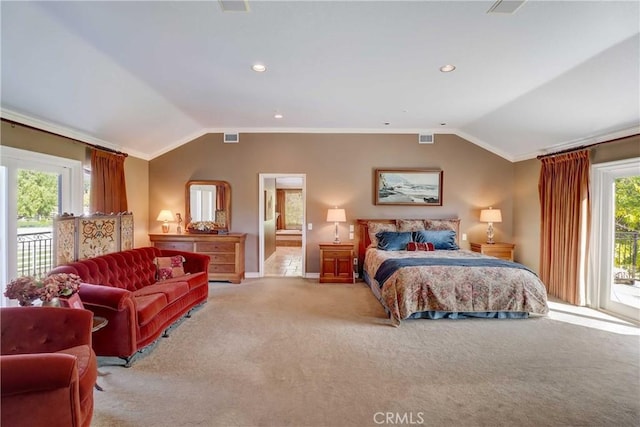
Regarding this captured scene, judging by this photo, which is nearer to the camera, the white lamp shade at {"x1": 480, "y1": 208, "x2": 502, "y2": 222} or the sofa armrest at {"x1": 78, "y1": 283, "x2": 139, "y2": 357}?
the sofa armrest at {"x1": 78, "y1": 283, "x2": 139, "y2": 357}

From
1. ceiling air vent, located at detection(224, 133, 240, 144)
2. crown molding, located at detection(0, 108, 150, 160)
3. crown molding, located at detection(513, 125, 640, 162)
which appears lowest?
crown molding, located at detection(0, 108, 150, 160)

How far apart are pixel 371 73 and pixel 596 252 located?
13.9 feet

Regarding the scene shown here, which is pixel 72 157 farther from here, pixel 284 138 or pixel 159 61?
pixel 284 138

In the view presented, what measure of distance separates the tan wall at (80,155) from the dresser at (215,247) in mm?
516

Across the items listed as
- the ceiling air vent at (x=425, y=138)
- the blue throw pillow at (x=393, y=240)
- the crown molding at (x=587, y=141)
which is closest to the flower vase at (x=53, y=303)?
the blue throw pillow at (x=393, y=240)

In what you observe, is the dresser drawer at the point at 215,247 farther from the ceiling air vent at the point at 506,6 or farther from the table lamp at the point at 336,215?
the ceiling air vent at the point at 506,6

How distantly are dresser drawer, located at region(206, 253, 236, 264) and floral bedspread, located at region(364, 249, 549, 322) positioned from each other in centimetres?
306

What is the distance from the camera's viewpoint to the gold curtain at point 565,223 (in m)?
4.52

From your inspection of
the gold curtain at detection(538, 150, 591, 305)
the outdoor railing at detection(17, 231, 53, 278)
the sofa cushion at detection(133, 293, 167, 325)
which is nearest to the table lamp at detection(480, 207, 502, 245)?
the gold curtain at detection(538, 150, 591, 305)

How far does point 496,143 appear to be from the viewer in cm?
583

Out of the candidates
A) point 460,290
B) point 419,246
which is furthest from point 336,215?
point 460,290

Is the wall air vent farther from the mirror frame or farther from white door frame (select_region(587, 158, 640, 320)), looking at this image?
white door frame (select_region(587, 158, 640, 320))

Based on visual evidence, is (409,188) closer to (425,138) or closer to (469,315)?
(425,138)

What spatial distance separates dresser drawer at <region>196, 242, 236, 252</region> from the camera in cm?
564
